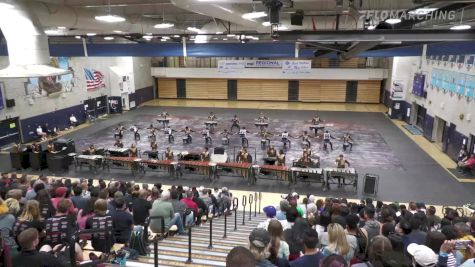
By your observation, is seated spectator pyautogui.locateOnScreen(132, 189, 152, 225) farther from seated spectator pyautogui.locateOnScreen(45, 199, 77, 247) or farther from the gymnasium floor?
the gymnasium floor

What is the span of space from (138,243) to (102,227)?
763 millimetres

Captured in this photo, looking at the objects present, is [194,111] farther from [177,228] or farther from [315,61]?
[177,228]

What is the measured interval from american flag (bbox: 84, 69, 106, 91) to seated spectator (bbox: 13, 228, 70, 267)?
1064 inches

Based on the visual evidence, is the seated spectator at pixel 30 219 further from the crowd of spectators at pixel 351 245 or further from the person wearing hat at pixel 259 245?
the person wearing hat at pixel 259 245

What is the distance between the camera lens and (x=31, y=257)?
4.22 metres

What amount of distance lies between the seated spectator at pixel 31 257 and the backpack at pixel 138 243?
2.07 meters

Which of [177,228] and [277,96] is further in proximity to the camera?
[277,96]

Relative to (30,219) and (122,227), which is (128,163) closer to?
(122,227)

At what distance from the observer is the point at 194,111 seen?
32719 millimetres

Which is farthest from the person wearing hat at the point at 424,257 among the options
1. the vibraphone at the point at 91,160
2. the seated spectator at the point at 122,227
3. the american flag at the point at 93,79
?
the american flag at the point at 93,79

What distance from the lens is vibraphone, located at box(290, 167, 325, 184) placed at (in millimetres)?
14680

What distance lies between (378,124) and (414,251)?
947 inches

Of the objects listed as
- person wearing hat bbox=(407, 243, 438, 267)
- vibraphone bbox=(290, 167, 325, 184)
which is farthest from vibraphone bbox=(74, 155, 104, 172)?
person wearing hat bbox=(407, 243, 438, 267)

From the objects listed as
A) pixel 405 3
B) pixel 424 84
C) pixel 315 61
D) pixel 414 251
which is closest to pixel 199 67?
pixel 315 61
